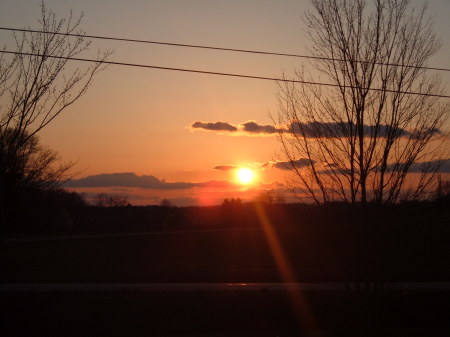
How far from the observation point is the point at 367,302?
8.98 m

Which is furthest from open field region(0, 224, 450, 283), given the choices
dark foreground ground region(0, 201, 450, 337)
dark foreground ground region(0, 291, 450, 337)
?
dark foreground ground region(0, 291, 450, 337)

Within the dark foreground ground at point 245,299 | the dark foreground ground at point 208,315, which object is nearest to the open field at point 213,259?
the dark foreground ground at point 245,299

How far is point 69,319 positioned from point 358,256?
6566mm

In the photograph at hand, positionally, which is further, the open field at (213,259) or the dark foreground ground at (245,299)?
the open field at (213,259)

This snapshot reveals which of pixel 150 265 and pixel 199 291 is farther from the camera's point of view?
pixel 150 265

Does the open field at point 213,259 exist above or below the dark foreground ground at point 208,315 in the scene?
above

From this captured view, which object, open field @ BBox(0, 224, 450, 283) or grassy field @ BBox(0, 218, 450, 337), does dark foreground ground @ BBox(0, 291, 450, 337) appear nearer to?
grassy field @ BBox(0, 218, 450, 337)

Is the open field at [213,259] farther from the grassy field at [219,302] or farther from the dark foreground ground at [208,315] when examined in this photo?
the dark foreground ground at [208,315]

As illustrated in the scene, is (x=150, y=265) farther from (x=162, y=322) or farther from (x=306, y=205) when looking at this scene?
(x=306, y=205)

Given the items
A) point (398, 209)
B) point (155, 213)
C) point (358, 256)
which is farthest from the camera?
point (155, 213)

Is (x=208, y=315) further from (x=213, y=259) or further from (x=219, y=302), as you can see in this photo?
(x=213, y=259)

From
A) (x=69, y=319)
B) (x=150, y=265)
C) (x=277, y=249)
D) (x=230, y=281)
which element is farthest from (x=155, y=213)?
(x=69, y=319)

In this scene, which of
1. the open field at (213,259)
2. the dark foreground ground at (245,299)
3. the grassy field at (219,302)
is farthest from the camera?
the open field at (213,259)

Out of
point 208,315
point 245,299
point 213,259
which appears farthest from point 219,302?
point 213,259
